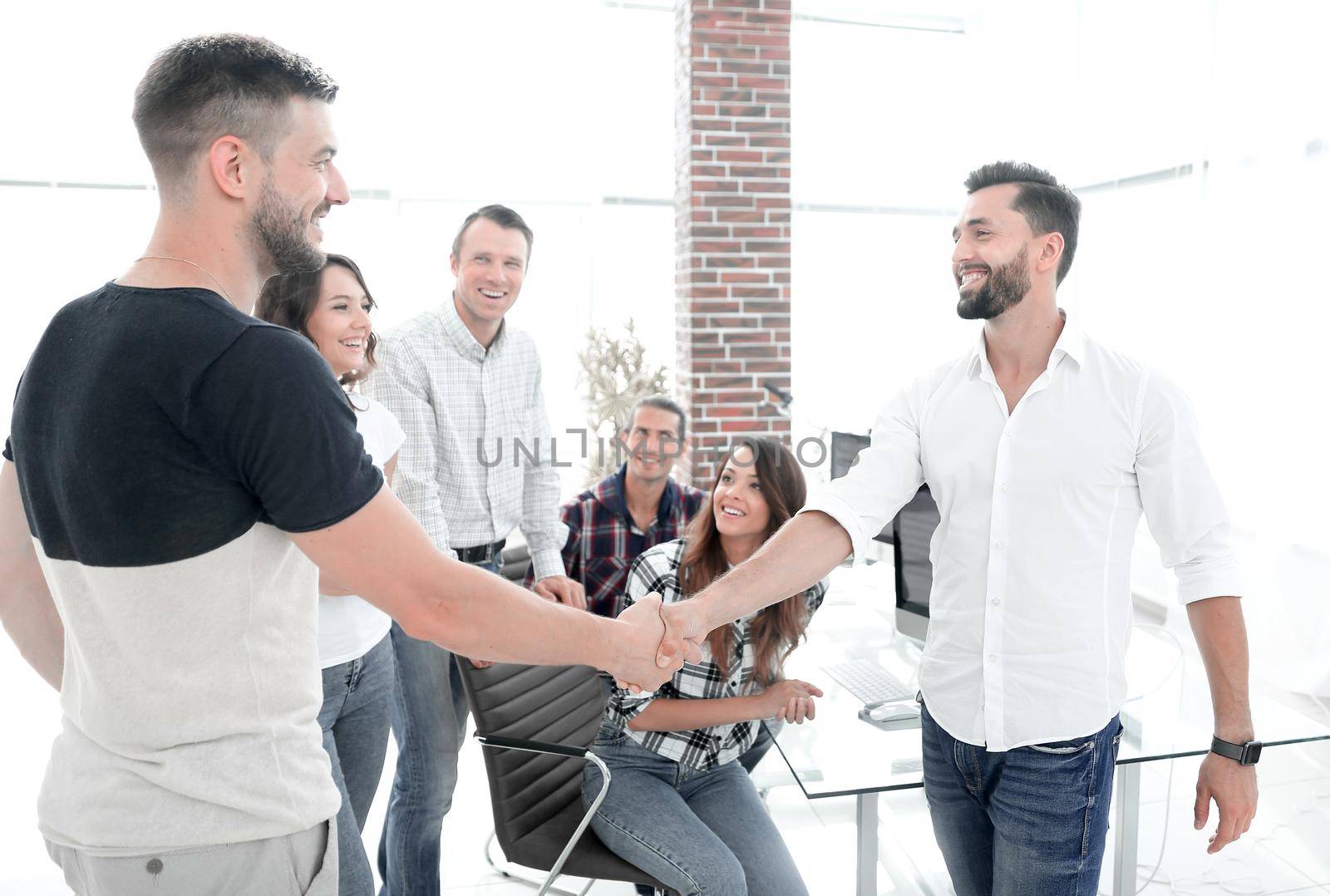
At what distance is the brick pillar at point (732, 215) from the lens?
4.52m

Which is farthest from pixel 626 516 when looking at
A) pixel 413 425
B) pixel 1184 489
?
pixel 1184 489

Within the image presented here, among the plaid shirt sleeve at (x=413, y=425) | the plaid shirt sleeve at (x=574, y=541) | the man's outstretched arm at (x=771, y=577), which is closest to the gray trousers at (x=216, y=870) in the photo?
the man's outstretched arm at (x=771, y=577)

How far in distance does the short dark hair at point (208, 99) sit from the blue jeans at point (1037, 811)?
1418 mm

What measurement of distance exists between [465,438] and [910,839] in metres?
1.90

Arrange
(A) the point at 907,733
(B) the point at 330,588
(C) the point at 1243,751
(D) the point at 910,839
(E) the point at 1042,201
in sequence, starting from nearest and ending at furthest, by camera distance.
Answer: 1. (C) the point at 1243,751
2. (E) the point at 1042,201
3. (B) the point at 330,588
4. (A) the point at 907,733
5. (D) the point at 910,839

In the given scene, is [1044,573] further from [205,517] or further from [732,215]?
[732,215]

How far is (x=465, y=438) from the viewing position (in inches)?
109

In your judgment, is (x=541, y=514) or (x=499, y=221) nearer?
(x=499, y=221)

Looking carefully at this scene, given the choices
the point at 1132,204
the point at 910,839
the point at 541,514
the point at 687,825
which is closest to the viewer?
the point at 687,825

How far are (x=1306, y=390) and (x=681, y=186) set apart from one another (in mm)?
2908

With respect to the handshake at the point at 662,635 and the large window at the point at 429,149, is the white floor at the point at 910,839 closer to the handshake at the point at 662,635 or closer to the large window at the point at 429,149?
the handshake at the point at 662,635

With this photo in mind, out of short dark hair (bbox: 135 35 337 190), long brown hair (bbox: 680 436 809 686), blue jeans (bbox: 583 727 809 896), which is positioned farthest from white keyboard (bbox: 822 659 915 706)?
short dark hair (bbox: 135 35 337 190)

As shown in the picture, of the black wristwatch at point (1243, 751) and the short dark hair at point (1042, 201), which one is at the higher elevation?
the short dark hair at point (1042, 201)

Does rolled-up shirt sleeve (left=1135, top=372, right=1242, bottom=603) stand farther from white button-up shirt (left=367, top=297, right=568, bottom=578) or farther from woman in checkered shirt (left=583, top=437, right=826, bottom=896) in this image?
white button-up shirt (left=367, top=297, right=568, bottom=578)
